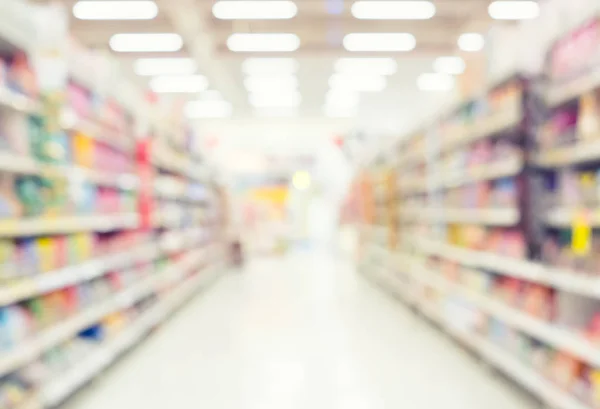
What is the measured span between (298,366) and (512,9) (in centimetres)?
567

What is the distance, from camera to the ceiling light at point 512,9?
6.75 m

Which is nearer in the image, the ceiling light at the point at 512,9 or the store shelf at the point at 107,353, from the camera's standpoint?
the store shelf at the point at 107,353

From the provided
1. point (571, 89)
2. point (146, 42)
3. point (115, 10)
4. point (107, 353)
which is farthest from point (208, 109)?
point (571, 89)

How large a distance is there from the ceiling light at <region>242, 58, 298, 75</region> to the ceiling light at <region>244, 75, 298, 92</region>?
1.51 ft

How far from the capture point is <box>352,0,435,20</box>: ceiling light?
262 inches

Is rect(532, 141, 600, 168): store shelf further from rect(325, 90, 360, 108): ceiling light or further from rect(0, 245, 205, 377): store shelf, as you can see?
rect(325, 90, 360, 108): ceiling light

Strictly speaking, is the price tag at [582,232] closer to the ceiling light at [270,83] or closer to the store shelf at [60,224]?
the store shelf at [60,224]

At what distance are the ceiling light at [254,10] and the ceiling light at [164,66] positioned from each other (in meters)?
2.01

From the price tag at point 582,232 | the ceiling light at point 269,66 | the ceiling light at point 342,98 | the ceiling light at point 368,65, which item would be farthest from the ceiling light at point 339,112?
the price tag at point 582,232

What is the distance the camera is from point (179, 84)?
1046cm

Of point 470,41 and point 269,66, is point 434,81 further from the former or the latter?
point 269,66

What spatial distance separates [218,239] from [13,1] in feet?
26.7

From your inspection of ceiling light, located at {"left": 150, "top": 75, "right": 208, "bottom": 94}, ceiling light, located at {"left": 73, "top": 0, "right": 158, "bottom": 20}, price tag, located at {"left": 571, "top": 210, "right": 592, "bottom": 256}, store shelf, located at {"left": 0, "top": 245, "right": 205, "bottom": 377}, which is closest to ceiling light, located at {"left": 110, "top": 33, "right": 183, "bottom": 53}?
ceiling light, located at {"left": 73, "top": 0, "right": 158, "bottom": 20}

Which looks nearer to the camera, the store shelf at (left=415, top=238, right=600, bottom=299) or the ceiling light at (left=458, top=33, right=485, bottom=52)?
the store shelf at (left=415, top=238, right=600, bottom=299)
